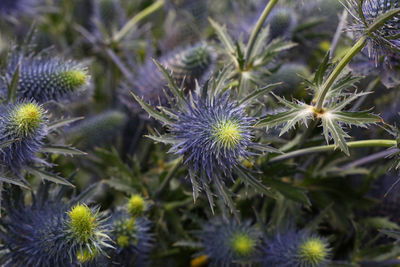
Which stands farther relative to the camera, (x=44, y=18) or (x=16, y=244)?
(x=44, y=18)

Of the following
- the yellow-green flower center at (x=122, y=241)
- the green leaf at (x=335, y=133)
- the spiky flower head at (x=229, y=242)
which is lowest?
the spiky flower head at (x=229, y=242)

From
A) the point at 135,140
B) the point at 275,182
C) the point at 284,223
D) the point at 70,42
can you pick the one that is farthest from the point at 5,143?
the point at 70,42

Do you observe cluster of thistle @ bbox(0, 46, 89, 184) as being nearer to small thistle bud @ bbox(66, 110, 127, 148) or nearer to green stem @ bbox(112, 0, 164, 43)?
small thistle bud @ bbox(66, 110, 127, 148)

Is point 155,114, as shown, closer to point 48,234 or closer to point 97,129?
point 48,234

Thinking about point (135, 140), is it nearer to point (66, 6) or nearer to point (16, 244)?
point (16, 244)

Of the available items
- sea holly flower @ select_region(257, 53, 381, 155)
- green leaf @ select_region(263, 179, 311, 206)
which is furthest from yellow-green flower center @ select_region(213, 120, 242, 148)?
green leaf @ select_region(263, 179, 311, 206)

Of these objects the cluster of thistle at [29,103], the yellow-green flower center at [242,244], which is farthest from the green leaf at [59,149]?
the yellow-green flower center at [242,244]

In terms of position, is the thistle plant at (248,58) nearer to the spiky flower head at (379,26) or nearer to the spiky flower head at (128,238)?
the spiky flower head at (379,26)
